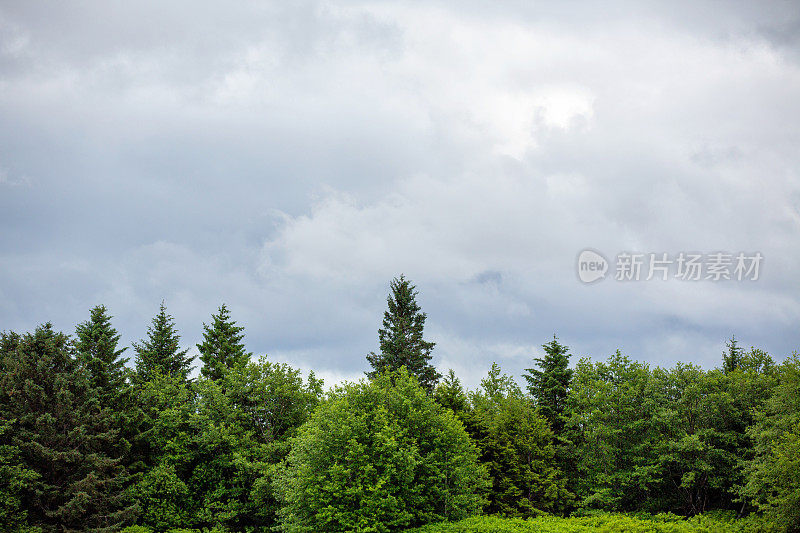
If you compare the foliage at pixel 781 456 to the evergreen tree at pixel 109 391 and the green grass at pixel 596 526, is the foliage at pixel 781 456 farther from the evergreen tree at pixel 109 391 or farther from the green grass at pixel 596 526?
the evergreen tree at pixel 109 391

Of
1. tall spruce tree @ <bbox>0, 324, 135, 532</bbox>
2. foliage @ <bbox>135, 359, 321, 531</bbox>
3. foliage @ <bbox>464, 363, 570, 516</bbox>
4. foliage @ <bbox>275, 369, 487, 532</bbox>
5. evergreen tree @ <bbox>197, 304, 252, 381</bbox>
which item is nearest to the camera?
foliage @ <bbox>275, 369, 487, 532</bbox>

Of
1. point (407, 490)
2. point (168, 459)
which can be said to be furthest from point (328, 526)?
point (168, 459)

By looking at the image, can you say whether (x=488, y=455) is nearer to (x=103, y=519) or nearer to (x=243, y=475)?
(x=243, y=475)

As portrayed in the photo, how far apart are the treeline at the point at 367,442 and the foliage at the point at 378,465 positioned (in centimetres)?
12

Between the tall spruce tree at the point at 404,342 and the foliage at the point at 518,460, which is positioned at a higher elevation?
the tall spruce tree at the point at 404,342

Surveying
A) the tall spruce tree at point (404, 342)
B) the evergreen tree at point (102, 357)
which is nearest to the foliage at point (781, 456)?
the tall spruce tree at point (404, 342)

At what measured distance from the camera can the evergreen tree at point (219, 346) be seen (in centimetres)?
5941

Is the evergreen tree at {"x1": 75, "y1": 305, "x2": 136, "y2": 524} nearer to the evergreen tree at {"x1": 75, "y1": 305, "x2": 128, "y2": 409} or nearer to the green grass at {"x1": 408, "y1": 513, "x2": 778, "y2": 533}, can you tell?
the evergreen tree at {"x1": 75, "y1": 305, "x2": 128, "y2": 409}

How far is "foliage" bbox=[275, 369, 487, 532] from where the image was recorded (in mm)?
27922

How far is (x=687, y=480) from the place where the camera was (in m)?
39.0

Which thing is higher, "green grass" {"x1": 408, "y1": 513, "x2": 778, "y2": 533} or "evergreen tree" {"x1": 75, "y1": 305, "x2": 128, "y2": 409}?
"evergreen tree" {"x1": 75, "y1": 305, "x2": 128, "y2": 409}

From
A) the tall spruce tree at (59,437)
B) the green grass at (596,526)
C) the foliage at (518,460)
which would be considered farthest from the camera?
the foliage at (518,460)

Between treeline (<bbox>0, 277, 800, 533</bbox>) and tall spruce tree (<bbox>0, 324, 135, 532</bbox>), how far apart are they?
0.13m

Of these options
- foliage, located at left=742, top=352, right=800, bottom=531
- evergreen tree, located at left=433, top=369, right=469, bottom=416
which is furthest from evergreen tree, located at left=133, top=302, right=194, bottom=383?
foliage, located at left=742, top=352, right=800, bottom=531
